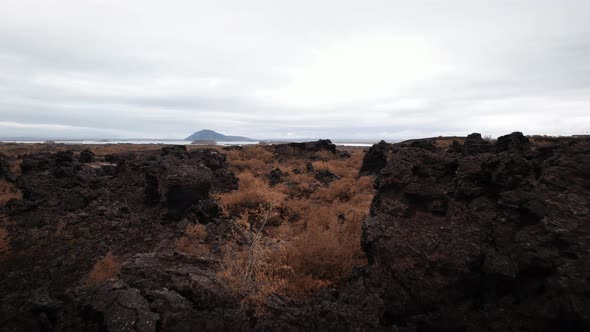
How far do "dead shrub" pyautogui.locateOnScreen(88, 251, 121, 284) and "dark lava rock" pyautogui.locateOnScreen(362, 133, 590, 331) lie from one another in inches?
200

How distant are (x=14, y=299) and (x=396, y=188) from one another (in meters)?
7.22

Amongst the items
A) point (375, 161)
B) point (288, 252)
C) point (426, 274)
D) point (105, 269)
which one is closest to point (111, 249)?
point (105, 269)

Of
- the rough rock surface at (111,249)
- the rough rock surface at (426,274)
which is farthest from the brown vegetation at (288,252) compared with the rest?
the rough rock surface at (111,249)

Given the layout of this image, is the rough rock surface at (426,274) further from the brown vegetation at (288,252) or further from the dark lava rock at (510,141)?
the dark lava rock at (510,141)

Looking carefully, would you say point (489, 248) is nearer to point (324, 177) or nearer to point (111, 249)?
point (111, 249)

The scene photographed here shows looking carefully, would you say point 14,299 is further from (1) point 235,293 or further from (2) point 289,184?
(2) point 289,184

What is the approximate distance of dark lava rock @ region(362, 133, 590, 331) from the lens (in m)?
3.55

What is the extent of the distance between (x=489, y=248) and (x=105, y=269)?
7109mm

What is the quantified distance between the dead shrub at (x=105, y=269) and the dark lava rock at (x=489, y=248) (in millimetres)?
5075

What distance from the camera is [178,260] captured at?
230 inches

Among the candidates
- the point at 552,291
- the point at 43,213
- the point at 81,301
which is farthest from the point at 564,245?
the point at 43,213

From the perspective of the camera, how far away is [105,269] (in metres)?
6.75

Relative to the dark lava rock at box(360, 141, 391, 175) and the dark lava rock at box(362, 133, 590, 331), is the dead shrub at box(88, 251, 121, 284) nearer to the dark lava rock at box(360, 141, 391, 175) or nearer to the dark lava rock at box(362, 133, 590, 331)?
the dark lava rock at box(362, 133, 590, 331)

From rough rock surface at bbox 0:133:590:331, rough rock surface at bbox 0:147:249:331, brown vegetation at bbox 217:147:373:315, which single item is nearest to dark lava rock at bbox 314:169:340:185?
brown vegetation at bbox 217:147:373:315
